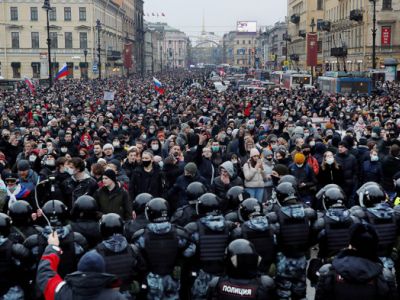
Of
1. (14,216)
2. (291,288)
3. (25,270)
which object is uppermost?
(14,216)

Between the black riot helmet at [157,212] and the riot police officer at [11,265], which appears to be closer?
the riot police officer at [11,265]

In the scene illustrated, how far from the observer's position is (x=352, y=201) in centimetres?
1037

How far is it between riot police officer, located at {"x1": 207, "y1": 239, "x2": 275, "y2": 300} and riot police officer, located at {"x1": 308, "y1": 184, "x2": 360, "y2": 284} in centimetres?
168

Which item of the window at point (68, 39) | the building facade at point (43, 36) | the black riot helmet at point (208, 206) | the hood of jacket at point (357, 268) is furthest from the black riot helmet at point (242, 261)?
the window at point (68, 39)

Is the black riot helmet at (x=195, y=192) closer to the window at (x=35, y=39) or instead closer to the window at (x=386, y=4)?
the window at (x=386, y=4)

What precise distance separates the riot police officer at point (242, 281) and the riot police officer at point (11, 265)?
1808 mm

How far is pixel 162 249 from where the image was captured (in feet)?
18.4

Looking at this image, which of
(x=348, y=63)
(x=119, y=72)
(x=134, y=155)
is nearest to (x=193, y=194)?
(x=134, y=155)

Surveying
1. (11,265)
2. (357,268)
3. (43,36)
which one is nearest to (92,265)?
(11,265)

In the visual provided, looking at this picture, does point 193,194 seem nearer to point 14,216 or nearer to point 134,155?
point 14,216

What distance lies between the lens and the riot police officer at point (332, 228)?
20.0ft

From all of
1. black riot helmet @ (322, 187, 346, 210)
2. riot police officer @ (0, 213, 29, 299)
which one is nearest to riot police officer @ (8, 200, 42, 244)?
riot police officer @ (0, 213, 29, 299)

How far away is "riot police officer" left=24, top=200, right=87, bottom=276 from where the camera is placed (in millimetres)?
5434

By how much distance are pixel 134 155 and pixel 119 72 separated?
91450 millimetres
